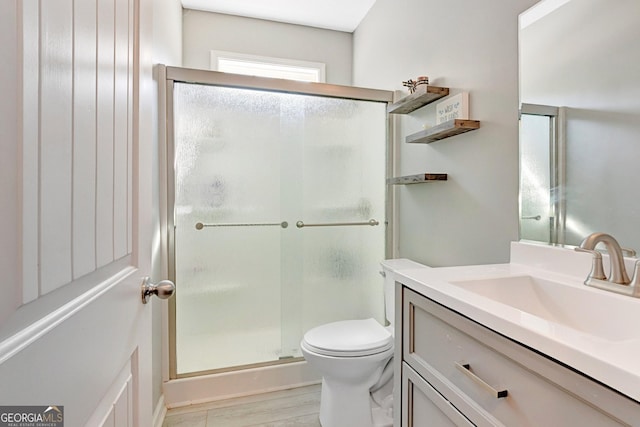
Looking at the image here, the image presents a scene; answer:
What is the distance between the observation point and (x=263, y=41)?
272 centimetres

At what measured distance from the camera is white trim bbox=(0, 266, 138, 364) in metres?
0.33

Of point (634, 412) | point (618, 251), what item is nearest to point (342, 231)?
point (618, 251)

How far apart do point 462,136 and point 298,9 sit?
1.87m

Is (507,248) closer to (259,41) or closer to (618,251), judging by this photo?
(618,251)

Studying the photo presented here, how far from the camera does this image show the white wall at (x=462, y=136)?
48.5 inches

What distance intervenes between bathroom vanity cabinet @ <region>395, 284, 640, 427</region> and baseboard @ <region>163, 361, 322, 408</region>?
1.16 m

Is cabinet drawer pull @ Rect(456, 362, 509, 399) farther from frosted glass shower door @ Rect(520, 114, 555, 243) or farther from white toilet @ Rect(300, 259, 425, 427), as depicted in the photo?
white toilet @ Rect(300, 259, 425, 427)

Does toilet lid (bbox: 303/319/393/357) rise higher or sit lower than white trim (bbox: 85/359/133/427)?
lower

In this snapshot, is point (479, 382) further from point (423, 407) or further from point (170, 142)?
point (170, 142)

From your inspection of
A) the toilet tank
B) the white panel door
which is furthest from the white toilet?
the white panel door

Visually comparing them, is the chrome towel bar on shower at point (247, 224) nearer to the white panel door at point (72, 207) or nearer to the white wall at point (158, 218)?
the white wall at point (158, 218)

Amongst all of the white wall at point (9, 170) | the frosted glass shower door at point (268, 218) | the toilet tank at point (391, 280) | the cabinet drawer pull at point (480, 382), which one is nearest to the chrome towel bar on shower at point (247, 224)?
the frosted glass shower door at point (268, 218)

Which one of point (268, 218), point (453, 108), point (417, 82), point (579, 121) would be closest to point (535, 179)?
point (579, 121)

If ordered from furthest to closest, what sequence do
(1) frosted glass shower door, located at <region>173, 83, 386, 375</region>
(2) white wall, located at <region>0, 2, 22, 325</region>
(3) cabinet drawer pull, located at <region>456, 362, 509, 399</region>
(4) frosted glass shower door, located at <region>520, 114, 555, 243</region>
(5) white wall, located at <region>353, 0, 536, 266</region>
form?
1. (1) frosted glass shower door, located at <region>173, 83, 386, 375</region>
2. (5) white wall, located at <region>353, 0, 536, 266</region>
3. (4) frosted glass shower door, located at <region>520, 114, 555, 243</region>
4. (3) cabinet drawer pull, located at <region>456, 362, 509, 399</region>
5. (2) white wall, located at <region>0, 2, 22, 325</region>
